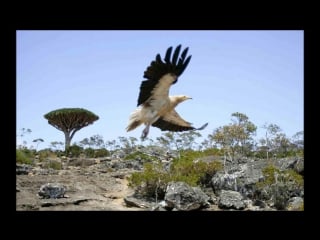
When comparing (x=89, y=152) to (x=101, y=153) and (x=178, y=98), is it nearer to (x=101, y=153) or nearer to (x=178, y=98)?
(x=101, y=153)

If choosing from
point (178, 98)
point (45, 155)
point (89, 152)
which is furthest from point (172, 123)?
point (89, 152)

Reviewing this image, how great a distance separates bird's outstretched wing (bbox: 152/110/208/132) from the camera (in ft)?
21.0

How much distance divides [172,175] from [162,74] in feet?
16.1

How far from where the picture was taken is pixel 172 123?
6445 mm

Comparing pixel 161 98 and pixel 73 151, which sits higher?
pixel 161 98

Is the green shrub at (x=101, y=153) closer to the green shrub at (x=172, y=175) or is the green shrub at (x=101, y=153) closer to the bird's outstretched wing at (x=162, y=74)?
the green shrub at (x=172, y=175)

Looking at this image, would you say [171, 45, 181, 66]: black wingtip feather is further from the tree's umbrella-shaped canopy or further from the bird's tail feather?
the tree's umbrella-shaped canopy

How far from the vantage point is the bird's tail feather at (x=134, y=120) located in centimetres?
609

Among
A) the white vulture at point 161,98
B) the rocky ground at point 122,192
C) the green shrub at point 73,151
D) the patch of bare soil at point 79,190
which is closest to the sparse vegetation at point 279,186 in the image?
the rocky ground at point 122,192

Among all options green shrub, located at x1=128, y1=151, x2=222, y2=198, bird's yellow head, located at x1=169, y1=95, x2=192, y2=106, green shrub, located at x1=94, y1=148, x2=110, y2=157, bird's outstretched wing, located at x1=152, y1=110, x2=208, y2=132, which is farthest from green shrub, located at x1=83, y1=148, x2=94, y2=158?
bird's yellow head, located at x1=169, y1=95, x2=192, y2=106

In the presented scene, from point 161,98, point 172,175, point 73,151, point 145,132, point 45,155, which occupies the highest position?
point 161,98
